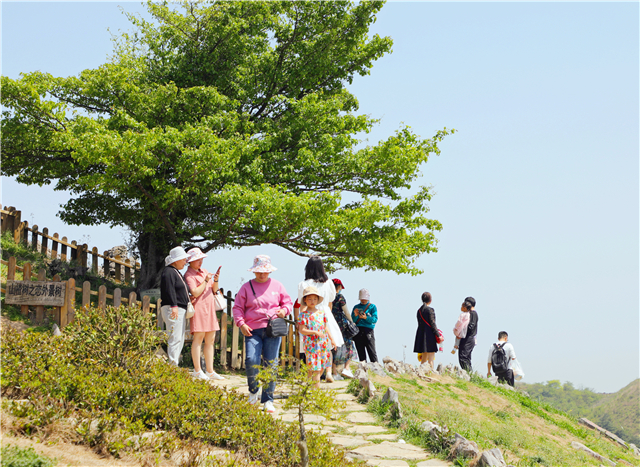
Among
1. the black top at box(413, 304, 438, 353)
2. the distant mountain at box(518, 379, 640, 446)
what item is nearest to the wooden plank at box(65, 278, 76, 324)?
the black top at box(413, 304, 438, 353)

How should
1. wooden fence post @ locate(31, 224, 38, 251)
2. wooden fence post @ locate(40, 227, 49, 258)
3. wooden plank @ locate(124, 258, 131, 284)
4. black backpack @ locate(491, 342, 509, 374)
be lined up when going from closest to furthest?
1. black backpack @ locate(491, 342, 509, 374)
2. wooden fence post @ locate(40, 227, 49, 258)
3. wooden fence post @ locate(31, 224, 38, 251)
4. wooden plank @ locate(124, 258, 131, 284)

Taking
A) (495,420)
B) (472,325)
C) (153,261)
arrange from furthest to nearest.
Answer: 1. (153,261)
2. (472,325)
3. (495,420)

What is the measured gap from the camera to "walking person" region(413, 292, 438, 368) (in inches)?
440

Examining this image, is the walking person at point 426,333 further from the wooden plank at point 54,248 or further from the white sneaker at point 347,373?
the wooden plank at point 54,248

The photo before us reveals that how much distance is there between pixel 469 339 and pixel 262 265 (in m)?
7.19

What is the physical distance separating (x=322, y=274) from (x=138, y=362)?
115 inches

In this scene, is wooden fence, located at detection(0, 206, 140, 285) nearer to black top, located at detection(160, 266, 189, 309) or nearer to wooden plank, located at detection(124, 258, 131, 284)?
wooden plank, located at detection(124, 258, 131, 284)

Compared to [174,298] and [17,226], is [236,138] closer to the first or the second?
[174,298]

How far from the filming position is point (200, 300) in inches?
319

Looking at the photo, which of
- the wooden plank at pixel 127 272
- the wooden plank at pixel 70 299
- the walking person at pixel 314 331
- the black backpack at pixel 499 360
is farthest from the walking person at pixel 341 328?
the wooden plank at pixel 127 272

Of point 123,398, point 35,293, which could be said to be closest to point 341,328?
point 123,398

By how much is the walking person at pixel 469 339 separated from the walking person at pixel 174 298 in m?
6.98

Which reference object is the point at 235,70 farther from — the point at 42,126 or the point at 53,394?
the point at 53,394

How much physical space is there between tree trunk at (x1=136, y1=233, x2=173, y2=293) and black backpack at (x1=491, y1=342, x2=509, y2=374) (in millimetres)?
9342
